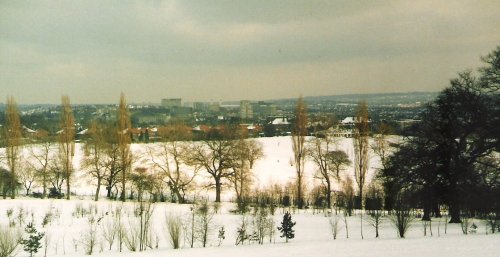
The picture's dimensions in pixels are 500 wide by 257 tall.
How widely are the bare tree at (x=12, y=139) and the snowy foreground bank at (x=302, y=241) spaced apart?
6979 millimetres

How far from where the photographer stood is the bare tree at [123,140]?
127ft

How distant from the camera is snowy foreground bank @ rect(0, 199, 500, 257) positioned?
18.1 metres

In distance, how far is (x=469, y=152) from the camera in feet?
91.2

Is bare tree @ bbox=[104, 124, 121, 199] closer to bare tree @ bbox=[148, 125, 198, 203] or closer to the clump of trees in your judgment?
bare tree @ bbox=[148, 125, 198, 203]

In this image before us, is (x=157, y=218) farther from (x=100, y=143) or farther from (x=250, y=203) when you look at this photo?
(x=100, y=143)

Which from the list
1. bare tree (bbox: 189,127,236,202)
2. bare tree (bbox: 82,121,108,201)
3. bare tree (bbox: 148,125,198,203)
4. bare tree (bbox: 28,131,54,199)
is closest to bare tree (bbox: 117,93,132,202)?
bare tree (bbox: 82,121,108,201)

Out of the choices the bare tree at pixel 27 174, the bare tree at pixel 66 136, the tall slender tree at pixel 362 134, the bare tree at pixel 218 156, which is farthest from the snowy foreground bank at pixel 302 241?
the bare tree at pixel 27 174

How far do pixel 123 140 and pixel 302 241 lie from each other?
2318 centimetres

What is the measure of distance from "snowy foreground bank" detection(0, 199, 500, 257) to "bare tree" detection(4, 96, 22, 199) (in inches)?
275

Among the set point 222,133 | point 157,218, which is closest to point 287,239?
point 157,218

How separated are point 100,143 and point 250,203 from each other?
17113 mm

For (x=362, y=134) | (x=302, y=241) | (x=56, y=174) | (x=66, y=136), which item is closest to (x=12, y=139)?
(x=66, y=136)

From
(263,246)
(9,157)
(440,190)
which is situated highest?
(9,157)

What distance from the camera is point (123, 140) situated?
39656mm
